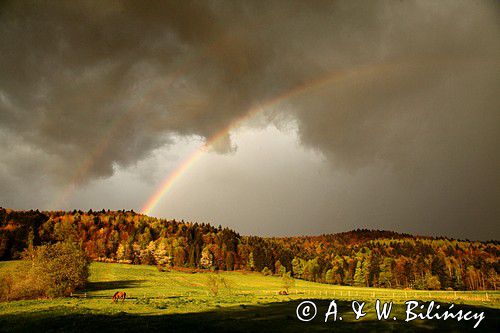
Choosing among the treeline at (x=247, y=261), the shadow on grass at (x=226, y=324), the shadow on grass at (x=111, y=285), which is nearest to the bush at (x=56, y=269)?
the shadow on grass at (x=111, y=285)

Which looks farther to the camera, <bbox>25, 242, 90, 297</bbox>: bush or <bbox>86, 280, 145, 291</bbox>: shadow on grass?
<bbox>86, 280, 145, 291</bbox>: shadow on grass

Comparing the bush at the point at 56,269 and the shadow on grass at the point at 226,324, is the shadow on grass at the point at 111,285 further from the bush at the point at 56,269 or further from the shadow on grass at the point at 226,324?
the shadow on grass at the point at 226,324

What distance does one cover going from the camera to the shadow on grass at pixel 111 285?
80.2 metres

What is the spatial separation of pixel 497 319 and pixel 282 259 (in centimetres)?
16299

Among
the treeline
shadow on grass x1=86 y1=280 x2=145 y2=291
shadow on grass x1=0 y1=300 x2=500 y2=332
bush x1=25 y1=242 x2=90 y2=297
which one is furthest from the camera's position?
the treeline

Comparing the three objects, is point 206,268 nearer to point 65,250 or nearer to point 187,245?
point 187,245

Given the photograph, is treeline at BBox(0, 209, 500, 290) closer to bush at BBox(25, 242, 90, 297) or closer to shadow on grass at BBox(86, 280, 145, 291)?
shadow on grass at BBox(86, 280, 145, 291)

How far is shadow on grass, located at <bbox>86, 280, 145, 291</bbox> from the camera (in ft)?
263

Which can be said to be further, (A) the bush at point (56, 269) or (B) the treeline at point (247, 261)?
(B) the treeline at point (247, 261)

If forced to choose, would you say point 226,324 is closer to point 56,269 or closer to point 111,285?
point 56,269

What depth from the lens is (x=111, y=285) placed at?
286 feet

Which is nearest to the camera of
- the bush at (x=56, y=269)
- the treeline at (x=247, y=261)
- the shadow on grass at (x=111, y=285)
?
the bush at (x=56, y=269)

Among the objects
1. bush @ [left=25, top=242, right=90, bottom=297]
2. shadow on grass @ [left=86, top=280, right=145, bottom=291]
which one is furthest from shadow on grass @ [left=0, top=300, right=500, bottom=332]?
shadow on grass @ [left=86, top=280, right=145, bottom=291]

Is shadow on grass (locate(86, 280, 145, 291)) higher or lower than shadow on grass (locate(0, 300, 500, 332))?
lower
